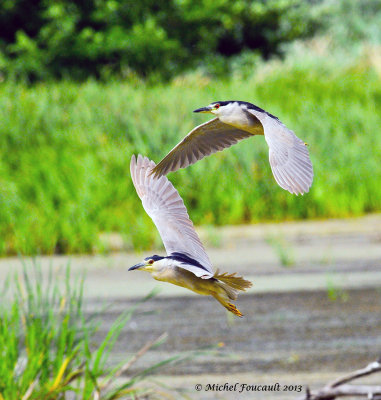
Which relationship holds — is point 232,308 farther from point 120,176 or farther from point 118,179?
point 120,176

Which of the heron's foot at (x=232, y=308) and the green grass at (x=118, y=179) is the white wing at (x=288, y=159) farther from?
the green grass at (x=118, y=179)

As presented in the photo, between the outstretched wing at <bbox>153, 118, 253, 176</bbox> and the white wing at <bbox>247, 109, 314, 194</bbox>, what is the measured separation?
90 millimetres

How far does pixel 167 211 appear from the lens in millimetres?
1572

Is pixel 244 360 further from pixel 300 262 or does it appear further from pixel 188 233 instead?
pixel 188 233

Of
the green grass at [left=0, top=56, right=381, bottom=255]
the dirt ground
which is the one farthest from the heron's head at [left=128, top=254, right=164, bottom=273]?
the green grass at [left=0, top=56, right=381, bottom=255]

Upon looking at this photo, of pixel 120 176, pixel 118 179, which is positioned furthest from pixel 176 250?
pixel 120 176

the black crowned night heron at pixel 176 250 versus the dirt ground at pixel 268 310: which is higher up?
the black crowned night heron at pixel 176 250

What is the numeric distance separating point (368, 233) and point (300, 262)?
1918 millimetres

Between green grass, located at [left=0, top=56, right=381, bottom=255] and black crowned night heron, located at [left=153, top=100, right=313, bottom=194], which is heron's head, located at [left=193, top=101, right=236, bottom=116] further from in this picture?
green grass, located at [left=0, top=56, right=381, bottom=255]

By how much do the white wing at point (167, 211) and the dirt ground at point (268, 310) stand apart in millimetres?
3940

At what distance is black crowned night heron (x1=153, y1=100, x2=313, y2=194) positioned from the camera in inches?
55.3

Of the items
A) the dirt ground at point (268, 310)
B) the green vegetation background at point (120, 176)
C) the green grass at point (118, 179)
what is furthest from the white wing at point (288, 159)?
the green grass at point (118, 179)

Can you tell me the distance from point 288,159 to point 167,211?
23 cm

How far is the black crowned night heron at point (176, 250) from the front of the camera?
1447 mm
